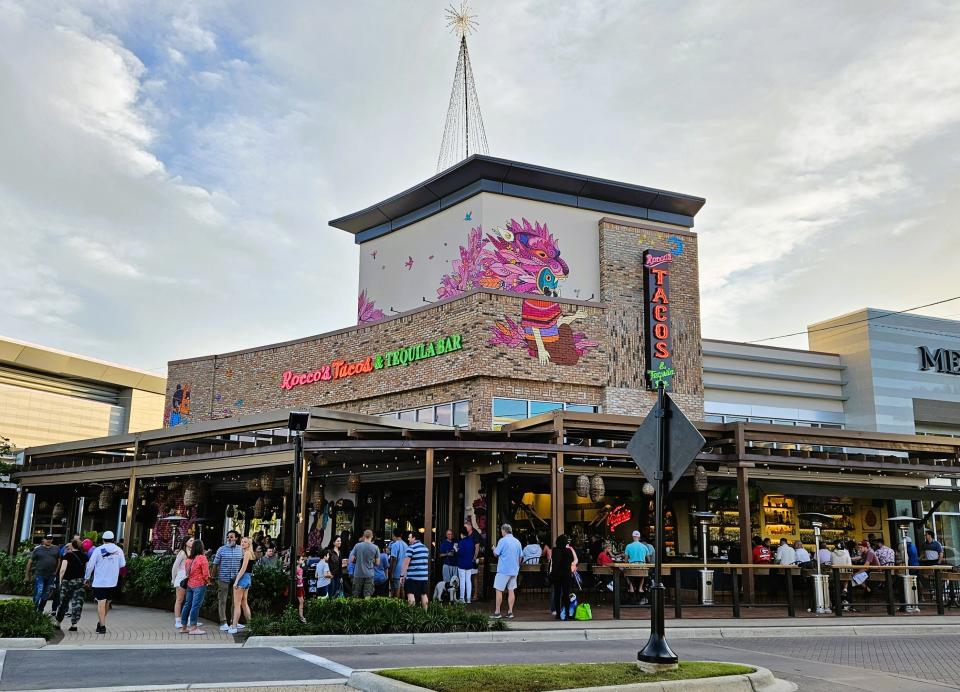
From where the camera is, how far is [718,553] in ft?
83.9

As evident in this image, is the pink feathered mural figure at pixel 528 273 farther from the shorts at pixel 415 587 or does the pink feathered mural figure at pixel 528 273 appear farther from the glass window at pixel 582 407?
the shorts at pixel 415 587

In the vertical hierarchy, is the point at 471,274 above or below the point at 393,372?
above

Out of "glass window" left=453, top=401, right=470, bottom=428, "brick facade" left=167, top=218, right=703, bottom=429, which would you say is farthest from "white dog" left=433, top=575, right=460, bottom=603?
"glass window" left=453, top=401, right=470, bottom=428

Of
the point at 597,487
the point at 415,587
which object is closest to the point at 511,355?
the point at 597,487

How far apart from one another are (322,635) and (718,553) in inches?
609

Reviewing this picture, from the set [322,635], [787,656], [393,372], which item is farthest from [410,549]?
[393,372]

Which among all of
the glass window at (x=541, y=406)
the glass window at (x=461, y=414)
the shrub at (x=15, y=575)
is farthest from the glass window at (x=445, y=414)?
the shrub at (x=15, y=575)

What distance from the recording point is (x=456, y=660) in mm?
11258

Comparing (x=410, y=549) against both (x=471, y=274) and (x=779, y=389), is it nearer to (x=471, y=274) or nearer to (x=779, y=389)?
(x=471, y=274)

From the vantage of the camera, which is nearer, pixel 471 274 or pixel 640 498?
pixel 640 498

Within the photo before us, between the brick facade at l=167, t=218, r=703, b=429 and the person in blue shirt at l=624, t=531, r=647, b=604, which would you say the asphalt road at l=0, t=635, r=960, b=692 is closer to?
the person in blue shirt at l=624, t=531, r=647, b=604

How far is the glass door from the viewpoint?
3136 centimetres

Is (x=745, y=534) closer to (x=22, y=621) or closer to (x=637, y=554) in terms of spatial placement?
(x=637, y=554)

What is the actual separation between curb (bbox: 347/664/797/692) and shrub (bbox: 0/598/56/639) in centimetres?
618
